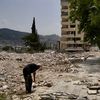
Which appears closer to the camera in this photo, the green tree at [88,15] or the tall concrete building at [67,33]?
the green tree at [88,15]

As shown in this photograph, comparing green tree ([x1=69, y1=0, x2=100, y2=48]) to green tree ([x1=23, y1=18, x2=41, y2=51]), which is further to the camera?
green tree ([x1=23, y1=18, x2=41, y2=51])

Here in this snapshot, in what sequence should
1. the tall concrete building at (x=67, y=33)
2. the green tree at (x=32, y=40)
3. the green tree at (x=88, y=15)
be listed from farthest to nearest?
the tall concrete building at (x=67, y=33) → the green tree at (x=32, y=40) → the green tree at (x=88, y=15)

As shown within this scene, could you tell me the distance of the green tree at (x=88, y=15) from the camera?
123ft

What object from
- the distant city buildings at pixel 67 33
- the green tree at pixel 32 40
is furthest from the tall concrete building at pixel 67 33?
the green tree at pixel 32 40

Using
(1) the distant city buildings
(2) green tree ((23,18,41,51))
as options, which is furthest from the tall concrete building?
(2) green tree ((23,18,41,51))

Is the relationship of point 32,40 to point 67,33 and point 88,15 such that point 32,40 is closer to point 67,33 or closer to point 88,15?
point 67,33

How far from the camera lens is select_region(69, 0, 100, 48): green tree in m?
37.6

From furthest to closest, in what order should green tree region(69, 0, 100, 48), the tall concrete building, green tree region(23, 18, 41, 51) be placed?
1. the tall concrete building
2. green tree region(23, 18, 41, 51)
3. green tree region(69, 0, 100, 48)

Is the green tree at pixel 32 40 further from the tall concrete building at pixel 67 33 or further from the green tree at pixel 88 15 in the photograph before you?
the green tree at pixel 88 15

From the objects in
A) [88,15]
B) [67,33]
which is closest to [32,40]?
[67,33]

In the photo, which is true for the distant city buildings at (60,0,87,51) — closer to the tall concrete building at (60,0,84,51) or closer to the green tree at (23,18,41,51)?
the tall concrete building at (60,0,84,51)

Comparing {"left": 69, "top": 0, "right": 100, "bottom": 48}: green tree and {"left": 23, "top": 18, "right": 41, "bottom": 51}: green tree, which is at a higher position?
{"left": 69, "top": 0, "right": 100, "bottom": 48}: green tree

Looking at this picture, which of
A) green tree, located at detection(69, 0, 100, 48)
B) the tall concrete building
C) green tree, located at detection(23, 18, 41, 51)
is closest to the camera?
green tree, located at detection(69, 0, 100, 48)

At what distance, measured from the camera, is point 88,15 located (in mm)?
39812
